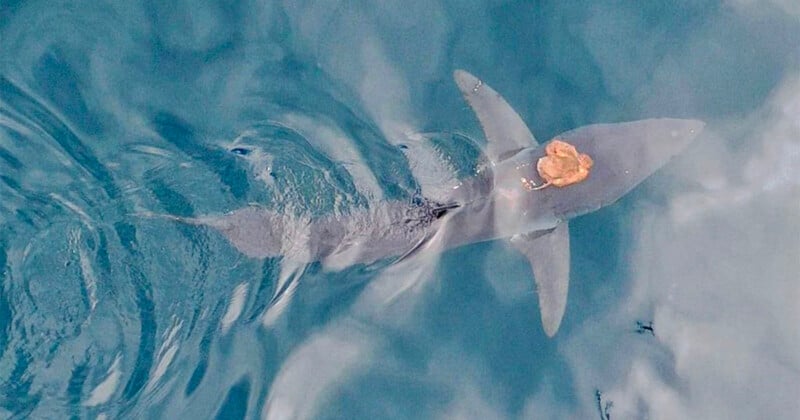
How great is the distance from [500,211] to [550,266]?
88 cm

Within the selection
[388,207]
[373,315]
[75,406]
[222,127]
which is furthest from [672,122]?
[75,406]

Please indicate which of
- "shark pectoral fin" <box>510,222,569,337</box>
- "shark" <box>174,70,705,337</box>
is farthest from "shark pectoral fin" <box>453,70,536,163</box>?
"shark pectoral fin" <box>510,222,569,337</box>

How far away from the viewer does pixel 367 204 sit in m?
7.89

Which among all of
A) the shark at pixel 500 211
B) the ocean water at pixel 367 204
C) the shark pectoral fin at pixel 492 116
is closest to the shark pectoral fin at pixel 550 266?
the shark at pixel 500 211

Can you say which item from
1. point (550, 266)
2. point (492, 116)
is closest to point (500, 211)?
point (550, 266)

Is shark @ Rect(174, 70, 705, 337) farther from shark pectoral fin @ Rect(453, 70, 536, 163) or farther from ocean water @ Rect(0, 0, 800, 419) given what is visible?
ocean water @ Rect(0, 0, 800, 419)

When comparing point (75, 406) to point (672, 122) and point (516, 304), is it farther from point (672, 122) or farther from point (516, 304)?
point (672, 122)

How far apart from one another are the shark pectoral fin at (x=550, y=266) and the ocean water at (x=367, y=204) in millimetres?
143

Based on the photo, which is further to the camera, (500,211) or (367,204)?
(500,211)

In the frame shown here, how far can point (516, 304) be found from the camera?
813 cm

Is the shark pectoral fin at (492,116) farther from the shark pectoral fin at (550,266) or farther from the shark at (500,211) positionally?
the shark pectoral fin at (550,266)

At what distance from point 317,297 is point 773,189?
5.61 m

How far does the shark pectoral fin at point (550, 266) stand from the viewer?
8062 millimetres

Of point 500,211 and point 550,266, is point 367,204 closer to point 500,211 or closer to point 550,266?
point 500,211
